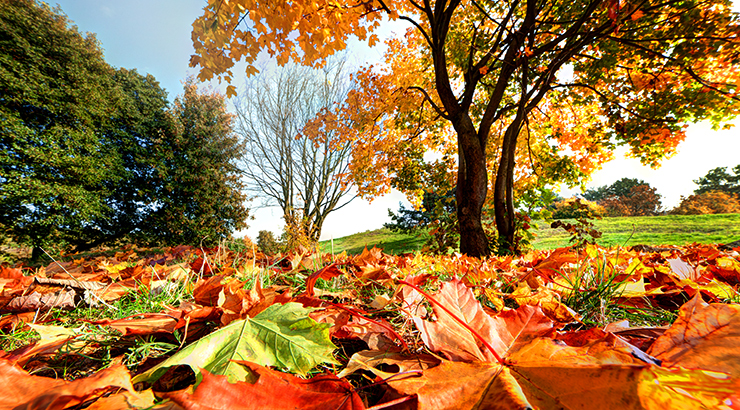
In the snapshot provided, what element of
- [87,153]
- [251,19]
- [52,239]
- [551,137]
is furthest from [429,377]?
[87,153]

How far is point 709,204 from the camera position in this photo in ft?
61.7

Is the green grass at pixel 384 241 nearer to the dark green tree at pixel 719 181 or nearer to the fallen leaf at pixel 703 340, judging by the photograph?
the fallen leaf at pixel 703 340

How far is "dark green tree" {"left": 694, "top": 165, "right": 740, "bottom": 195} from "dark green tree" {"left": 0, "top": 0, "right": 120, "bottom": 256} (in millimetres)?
36542

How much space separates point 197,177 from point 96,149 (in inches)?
95.0

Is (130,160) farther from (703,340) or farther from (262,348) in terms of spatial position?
(703,340)

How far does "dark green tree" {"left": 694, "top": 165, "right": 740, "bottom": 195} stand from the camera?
20.4m

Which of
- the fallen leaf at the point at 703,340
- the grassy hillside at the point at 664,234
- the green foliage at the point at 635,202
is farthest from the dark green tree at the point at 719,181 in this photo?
the fallen leaf at the point at 703,340

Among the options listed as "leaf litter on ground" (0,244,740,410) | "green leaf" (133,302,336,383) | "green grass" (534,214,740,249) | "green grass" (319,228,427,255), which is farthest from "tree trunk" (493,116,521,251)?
"green grass" (319,228,427,255)

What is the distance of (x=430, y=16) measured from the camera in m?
3.43

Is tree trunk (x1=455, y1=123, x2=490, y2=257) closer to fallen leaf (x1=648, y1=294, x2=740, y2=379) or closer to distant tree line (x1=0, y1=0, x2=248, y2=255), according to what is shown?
fallen leaf (x1=648, y1=294, x2=740, y2=379)

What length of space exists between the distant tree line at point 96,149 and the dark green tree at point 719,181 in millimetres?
33689

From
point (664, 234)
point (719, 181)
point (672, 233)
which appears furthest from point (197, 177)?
point (719, 181)

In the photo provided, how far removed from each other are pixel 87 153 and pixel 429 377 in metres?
10.4

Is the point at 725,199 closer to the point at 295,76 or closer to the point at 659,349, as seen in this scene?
the point at 295,76
